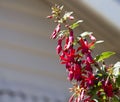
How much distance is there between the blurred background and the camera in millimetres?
3465

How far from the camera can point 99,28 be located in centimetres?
377

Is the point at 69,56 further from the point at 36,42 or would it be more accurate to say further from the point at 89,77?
the point at 36,42

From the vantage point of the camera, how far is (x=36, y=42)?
3725 mm

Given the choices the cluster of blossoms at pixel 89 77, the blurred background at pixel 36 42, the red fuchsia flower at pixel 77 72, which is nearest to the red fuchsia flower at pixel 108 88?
the cluster of blossoms at pixel 89 77

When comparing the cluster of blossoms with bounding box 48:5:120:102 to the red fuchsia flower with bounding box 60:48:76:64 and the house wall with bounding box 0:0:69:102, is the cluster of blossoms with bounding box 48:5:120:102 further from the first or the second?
the house wall with bounding box 0:0:69:102

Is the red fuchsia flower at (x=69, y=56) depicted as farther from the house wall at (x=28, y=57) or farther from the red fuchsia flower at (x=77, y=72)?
the house wall at (x=28, y=57)

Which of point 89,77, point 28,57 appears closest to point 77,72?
point 89,77

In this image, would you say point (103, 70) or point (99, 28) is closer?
point (103, 70)

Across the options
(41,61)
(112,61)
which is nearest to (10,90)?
(41,61)

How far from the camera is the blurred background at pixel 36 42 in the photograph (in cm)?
346

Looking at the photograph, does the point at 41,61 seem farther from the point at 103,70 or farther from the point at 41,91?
the point at 103,70

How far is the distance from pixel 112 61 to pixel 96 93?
5.78 ft

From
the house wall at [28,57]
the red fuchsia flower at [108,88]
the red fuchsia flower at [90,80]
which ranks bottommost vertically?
the red fuchsia flower at [108,88]

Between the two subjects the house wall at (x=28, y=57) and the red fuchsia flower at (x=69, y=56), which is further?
the house wall at (x=28, y=57)
